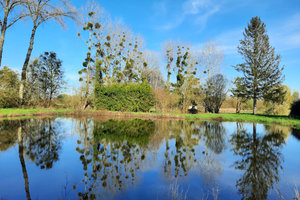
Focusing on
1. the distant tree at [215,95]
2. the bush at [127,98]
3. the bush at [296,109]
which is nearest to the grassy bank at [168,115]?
the bush at [296,109]

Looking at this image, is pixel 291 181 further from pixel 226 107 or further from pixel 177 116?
pixel 226 107

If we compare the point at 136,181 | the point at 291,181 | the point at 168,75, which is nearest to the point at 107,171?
the point at 136,181

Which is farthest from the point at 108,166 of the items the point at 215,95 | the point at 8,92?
the point at 215,95

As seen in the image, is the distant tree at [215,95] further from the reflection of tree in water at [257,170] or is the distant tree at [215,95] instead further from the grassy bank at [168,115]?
the reflection of tree in water at [257,170]

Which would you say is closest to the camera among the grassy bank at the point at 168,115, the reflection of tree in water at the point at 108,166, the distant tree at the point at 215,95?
the reflection of tree in water at the point at 108,166

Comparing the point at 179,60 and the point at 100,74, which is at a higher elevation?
the point at 179,60

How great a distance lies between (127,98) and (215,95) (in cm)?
1415

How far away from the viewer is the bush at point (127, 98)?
72.1 feet

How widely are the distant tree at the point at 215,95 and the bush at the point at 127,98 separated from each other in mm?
A: 10500

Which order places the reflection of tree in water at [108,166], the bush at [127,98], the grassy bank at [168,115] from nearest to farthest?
the reflection of tree in water at [108,166] < the grassy bank at [168,115] < the bush at [127,98]

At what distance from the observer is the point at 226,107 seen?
109ft

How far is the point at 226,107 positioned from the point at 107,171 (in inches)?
1320

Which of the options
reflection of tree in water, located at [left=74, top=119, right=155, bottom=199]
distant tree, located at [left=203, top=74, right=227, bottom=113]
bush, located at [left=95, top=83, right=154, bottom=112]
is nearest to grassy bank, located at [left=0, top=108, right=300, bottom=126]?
bush, located at [left=95, top=83, right=154, bottom=112]

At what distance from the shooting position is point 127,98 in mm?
22125
